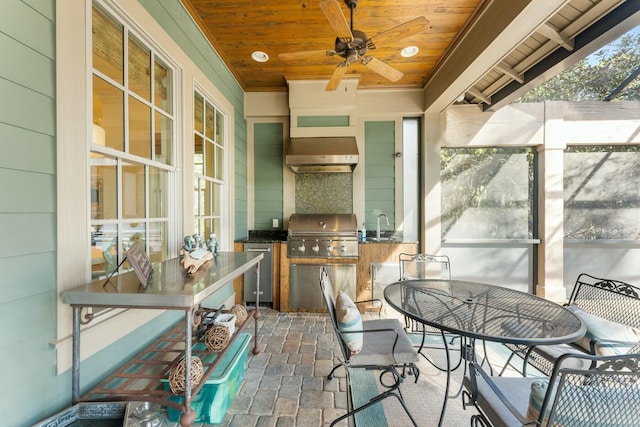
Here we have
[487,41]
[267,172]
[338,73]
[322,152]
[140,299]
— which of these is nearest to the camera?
[140,299]

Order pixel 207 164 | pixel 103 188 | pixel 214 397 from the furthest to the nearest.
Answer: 1. pixel 207 164
2. pixel 214 397
3. pixel 103 188

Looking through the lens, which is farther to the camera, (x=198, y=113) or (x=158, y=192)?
(x=198, y=113)

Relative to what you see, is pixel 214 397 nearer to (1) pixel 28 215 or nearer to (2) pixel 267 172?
(1) pixel 28 215

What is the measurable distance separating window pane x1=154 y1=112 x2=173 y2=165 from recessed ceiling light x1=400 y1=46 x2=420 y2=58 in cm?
249

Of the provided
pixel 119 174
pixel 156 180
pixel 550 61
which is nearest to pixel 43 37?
pixel 119 174

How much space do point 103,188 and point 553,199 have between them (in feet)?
16.0

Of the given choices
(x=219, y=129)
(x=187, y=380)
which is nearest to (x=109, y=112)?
(x=187, y=380)

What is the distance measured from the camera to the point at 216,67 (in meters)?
2.74

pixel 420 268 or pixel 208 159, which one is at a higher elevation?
pixel 208 159

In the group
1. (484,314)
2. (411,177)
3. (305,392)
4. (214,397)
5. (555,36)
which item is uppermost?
(555,36)

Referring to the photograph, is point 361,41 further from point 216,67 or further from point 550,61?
point 550,61

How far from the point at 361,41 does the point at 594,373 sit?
86.0 inches

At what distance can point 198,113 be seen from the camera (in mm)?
2504

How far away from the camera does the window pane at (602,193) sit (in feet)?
11.1
